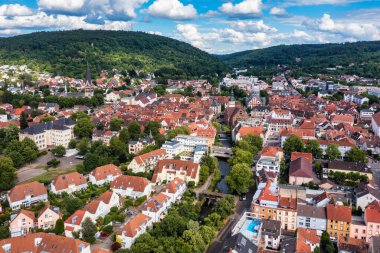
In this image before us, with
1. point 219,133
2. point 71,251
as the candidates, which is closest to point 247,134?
point 219,133

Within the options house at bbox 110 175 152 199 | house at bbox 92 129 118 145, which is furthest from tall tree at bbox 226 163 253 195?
house at bbox 92 129 118 145

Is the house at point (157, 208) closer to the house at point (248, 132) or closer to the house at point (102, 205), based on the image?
the house at point (102, 205)

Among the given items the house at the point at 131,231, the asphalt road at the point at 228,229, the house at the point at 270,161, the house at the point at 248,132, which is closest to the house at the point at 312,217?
the asphalt road at the point at 228,229

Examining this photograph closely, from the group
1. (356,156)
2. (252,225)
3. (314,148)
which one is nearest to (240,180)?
(252,225)

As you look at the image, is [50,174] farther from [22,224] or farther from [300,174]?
[300,174]

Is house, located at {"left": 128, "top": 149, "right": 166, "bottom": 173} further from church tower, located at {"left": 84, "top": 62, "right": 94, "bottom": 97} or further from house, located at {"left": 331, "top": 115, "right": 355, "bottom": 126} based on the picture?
church tower, located at {"left": 84, "top": 62, "right": 94, "bottom": 97}

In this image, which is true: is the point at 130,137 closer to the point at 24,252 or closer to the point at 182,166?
the point at 182,166
